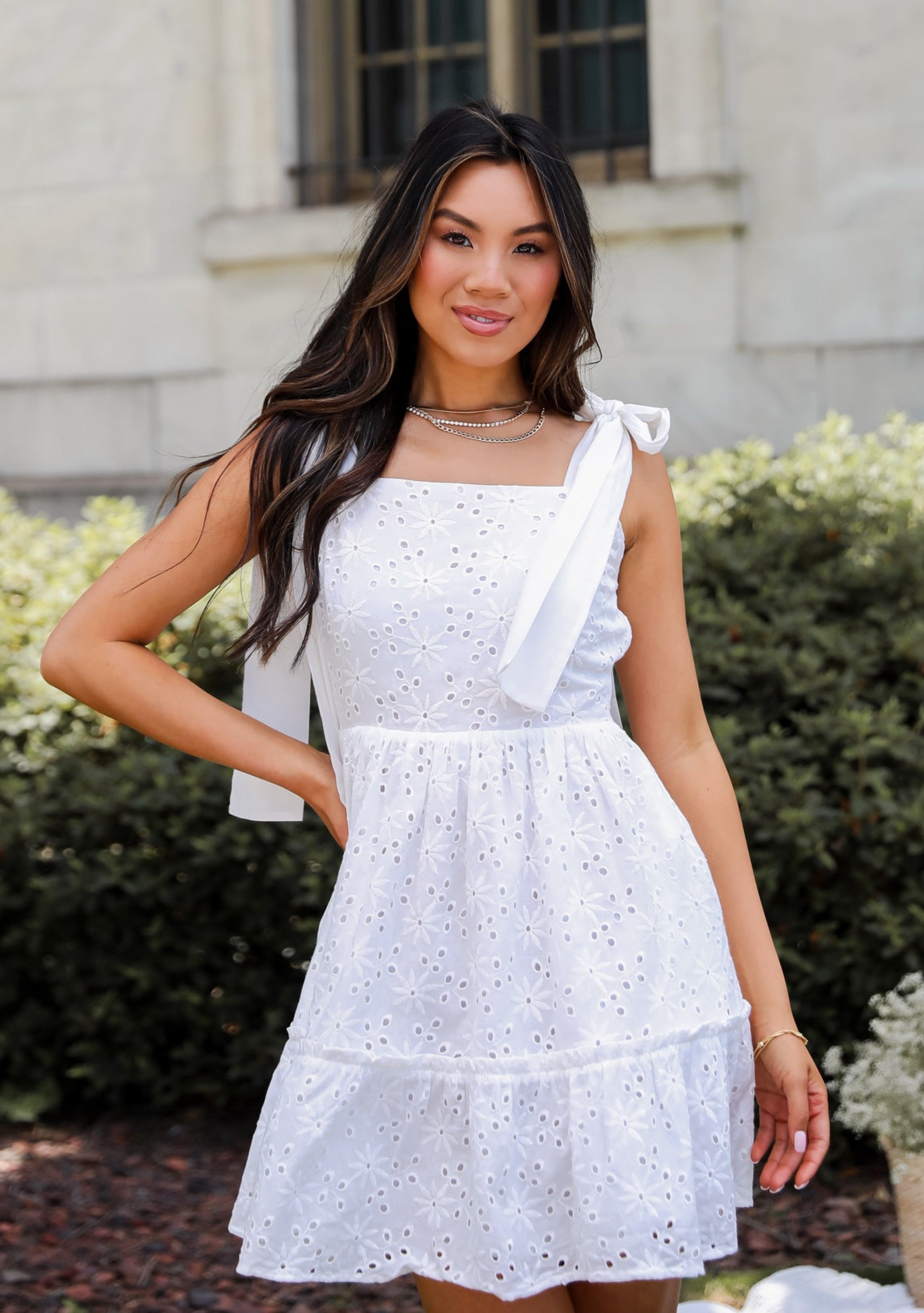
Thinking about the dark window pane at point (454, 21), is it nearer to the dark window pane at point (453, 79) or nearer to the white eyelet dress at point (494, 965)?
the dark window pane at point (453, 79)

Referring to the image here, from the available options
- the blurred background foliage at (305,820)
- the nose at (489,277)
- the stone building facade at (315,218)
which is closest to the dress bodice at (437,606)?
the nose at (489,277)

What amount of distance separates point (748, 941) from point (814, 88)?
4851mm

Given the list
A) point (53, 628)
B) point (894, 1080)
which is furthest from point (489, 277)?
point (53, 628)

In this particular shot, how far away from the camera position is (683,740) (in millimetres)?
2184

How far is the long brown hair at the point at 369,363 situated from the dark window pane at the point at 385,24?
527 cm

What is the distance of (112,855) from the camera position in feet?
13.4

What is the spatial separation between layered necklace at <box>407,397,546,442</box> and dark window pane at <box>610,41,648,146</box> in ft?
15.9

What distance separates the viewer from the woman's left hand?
6.76 ft

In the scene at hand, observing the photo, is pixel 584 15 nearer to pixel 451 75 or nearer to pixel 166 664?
pixel 451 75

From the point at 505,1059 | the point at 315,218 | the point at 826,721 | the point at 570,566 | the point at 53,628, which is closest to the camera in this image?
the point at 505,1059

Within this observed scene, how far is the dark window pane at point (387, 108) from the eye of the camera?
23.0 feet

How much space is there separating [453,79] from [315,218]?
96 cm

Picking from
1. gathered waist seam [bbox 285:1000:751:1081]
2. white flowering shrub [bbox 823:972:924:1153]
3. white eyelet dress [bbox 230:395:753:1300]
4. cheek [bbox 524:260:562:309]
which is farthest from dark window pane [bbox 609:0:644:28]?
gathered waist seam [bbox 285:1000:751:1081]

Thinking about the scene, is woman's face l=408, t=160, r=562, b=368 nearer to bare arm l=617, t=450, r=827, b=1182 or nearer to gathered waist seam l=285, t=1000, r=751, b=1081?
bare arm l=617, t=450, r=827, b=1182
